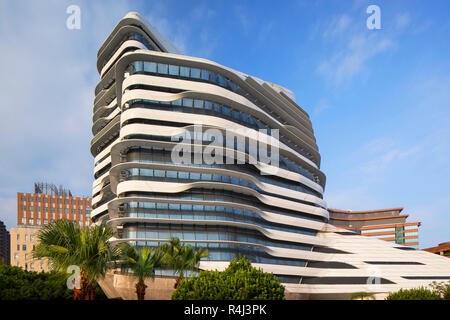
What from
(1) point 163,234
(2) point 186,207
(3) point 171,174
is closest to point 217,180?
(2) point 186,207

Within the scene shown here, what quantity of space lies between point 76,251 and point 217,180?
35779mm

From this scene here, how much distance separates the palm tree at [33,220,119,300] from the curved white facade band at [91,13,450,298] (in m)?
27.2

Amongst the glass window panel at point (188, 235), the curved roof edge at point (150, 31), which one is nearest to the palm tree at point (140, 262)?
the glass window panel at point (188, 235)

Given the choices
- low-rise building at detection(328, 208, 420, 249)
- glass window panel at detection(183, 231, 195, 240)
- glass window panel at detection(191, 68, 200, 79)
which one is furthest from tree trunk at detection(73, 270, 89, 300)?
low-rise building at detection(328, 208, 420, 249)

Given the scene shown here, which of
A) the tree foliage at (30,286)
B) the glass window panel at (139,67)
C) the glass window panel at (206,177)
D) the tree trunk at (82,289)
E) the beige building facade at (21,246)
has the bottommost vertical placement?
the beige building facade at (21,246)

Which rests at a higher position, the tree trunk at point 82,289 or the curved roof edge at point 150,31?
the curved roof edge at point 150,31

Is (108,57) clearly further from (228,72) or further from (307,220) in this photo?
(307,220)

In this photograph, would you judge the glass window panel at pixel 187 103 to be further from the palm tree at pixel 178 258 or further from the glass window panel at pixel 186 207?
the palm tree at pixel 178 258

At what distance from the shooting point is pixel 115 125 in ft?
250

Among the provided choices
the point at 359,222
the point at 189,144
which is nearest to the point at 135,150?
the point at 189,144

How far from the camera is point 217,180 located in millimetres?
61938

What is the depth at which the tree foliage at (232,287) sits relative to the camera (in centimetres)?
2830

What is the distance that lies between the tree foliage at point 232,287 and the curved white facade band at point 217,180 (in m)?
26.9
